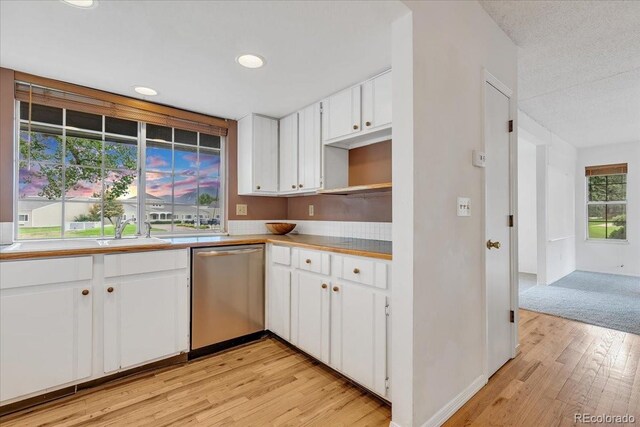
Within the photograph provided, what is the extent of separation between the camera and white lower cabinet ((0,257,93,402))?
174cm

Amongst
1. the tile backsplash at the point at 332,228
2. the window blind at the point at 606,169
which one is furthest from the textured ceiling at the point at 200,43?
the window blind at the point at 606,169

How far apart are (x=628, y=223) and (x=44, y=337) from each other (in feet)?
26.3

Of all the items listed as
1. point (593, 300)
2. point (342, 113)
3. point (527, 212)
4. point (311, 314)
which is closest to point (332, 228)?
point (311, 314)

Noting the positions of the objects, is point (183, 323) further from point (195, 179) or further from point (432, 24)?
point (432, 24)

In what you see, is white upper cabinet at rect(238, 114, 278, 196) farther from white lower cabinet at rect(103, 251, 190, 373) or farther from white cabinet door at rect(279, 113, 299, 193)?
white lower cabinet at rect(103, 251, 190, 373)

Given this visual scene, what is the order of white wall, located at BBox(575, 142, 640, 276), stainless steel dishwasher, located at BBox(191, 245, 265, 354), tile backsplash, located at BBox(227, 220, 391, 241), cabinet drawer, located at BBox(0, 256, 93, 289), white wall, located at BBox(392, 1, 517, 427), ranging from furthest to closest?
white wall, located at BBox(575, 142, 640, 276)
tile backsplash, located at BBox(227, 220, 391, 241)
stainless steel dishwasher, located at BBox(191, 245, 265, 354)
cabinet drawer, located at BBox(0, 256, 93, 289)
white wall, located at BBox(392, 1, 517, 427)

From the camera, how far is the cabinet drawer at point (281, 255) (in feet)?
8.35

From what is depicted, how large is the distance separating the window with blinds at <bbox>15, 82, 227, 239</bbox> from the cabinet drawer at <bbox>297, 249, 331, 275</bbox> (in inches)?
54.4

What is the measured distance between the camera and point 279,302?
2648 mm

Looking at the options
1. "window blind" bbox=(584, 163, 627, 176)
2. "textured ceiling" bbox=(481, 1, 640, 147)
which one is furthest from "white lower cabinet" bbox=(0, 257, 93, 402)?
"window blind" bbox=(584, 163, 627, 176)

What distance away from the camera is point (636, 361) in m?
2.34

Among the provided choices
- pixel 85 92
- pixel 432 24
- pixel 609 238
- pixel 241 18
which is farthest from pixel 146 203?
pixel 609 238

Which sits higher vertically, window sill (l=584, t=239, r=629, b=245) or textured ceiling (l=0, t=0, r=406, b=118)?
textured ceiling (l=0, t=0, r=406, b=118)

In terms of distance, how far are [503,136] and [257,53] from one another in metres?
1.89
